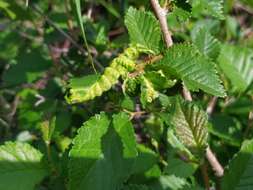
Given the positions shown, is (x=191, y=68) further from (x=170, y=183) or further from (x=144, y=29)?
(x=170, y=183)

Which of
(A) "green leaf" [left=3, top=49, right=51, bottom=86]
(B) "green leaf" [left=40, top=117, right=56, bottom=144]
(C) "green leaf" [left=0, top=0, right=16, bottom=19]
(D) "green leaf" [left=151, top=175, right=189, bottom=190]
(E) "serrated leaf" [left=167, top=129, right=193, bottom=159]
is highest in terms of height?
(C) "green leaf" [left=0, top=0, right=16, bottom=19]

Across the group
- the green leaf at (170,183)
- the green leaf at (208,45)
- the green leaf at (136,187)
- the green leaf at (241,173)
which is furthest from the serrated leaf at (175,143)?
the green leaf at (241,173)

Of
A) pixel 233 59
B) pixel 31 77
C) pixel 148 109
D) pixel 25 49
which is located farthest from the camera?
pixel 25 49

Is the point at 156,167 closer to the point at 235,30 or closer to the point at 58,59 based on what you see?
the point at 58,59

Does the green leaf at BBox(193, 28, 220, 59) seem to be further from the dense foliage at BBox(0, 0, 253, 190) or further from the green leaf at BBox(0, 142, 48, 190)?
the green leaf at BBox(0, 142, 48, 190)

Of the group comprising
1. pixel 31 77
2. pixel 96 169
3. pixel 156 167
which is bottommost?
pixel 156 167

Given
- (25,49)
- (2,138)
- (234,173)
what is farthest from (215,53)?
(25,49)

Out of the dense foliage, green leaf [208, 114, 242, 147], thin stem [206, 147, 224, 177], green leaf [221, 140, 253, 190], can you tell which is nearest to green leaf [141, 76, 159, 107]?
the dense foliage

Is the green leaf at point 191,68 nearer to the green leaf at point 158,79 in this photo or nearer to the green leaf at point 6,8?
the green leaf at point 158,79
